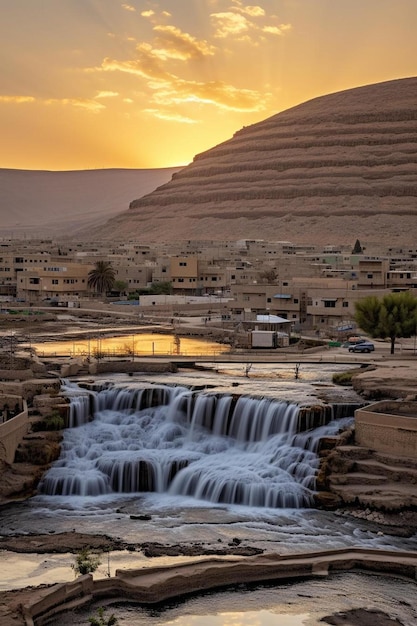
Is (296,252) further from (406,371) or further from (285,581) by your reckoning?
(285,581)

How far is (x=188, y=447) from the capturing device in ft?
97.2

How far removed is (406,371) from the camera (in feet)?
111

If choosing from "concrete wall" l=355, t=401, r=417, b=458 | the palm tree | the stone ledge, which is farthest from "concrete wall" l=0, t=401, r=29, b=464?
the palm tree

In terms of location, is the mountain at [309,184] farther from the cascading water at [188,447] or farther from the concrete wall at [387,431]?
the concrete wall at [387,431]

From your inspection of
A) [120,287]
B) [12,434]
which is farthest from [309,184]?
[12,434]

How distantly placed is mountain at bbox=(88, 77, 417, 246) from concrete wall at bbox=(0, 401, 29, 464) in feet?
265

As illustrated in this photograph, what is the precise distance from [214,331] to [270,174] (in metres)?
79.8

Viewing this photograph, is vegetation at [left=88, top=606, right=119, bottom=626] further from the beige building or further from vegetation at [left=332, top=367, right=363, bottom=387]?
the beige building

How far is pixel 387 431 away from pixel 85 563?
10.7 metres

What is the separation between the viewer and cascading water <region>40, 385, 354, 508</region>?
26.6m

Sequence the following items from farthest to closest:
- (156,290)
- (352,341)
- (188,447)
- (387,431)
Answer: (156,290) → (352,341) → (188,447) → (387,431)

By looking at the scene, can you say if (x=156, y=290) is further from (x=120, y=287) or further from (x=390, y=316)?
(x=390, y=316)

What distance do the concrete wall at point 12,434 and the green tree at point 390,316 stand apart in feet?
57.6

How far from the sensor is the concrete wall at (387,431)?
2605cm
